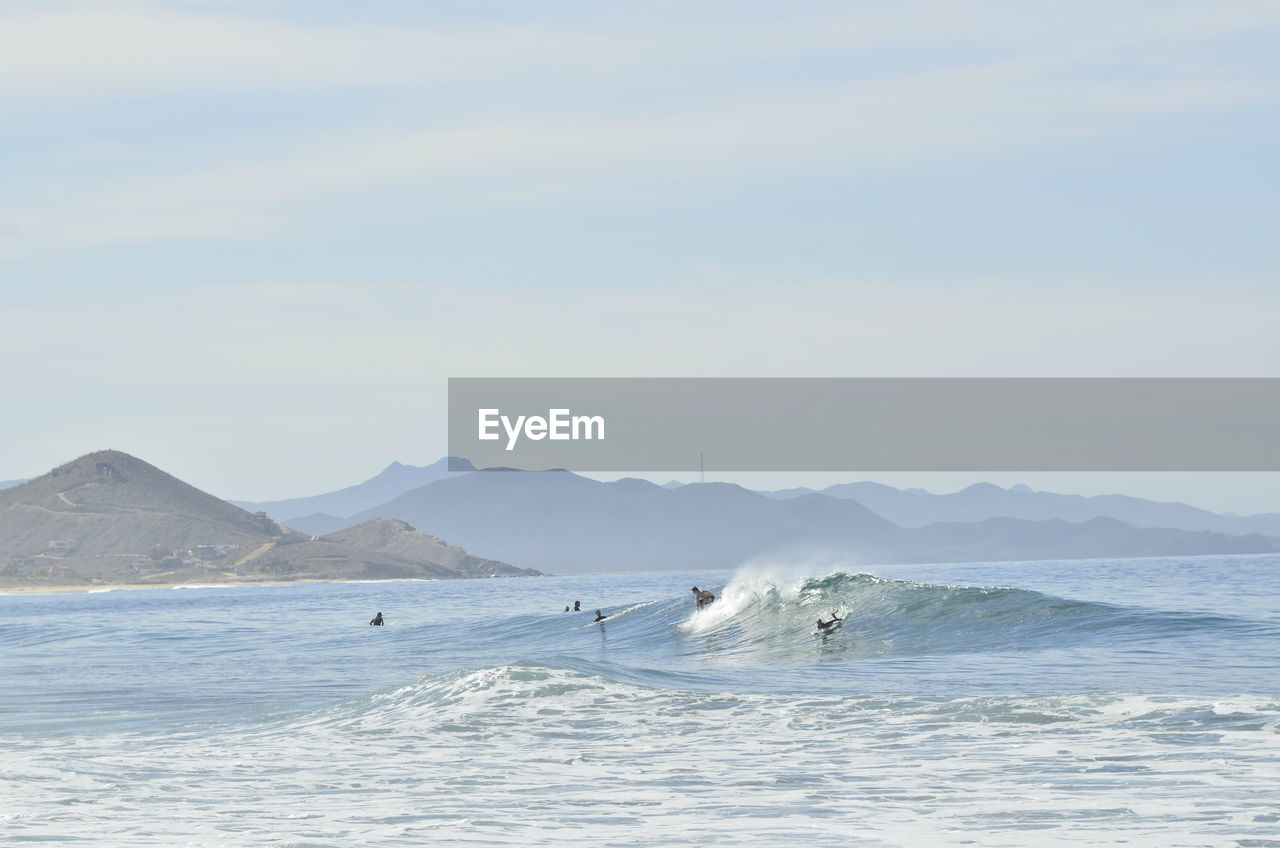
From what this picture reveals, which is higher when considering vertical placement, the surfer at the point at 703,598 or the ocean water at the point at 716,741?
the surfer at the point at 703,598

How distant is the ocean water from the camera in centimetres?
1366

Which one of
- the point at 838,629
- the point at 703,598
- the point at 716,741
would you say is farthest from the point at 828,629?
the point at 716,741

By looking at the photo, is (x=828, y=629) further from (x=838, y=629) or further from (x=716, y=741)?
(x=716, y=741)

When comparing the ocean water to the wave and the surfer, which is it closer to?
the wave

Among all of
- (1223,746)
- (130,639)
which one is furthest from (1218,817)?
(130,639)

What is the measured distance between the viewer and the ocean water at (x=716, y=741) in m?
13.7

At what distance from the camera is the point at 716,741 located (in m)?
19.2

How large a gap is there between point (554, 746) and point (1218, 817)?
994 centimetres

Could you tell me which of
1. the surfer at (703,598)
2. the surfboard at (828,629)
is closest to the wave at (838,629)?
the surfboard at (828,629)

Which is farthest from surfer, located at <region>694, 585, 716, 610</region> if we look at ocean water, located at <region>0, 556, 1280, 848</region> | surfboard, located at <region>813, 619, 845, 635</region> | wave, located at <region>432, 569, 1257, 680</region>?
surfboard, located at <region>813, 619, 845, 635</region>

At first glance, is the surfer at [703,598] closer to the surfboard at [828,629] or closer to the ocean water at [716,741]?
the ocean water at [716,741]

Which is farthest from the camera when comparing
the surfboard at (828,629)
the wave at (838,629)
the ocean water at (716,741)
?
the surfboard at (828,629)

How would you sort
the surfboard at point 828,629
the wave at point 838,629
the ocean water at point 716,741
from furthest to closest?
the surfboard at point 828,629
the wave at point 838,629
the ocean water at point 716,741

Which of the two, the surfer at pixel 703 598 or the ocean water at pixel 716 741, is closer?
the ocean water at pixel 716 741
